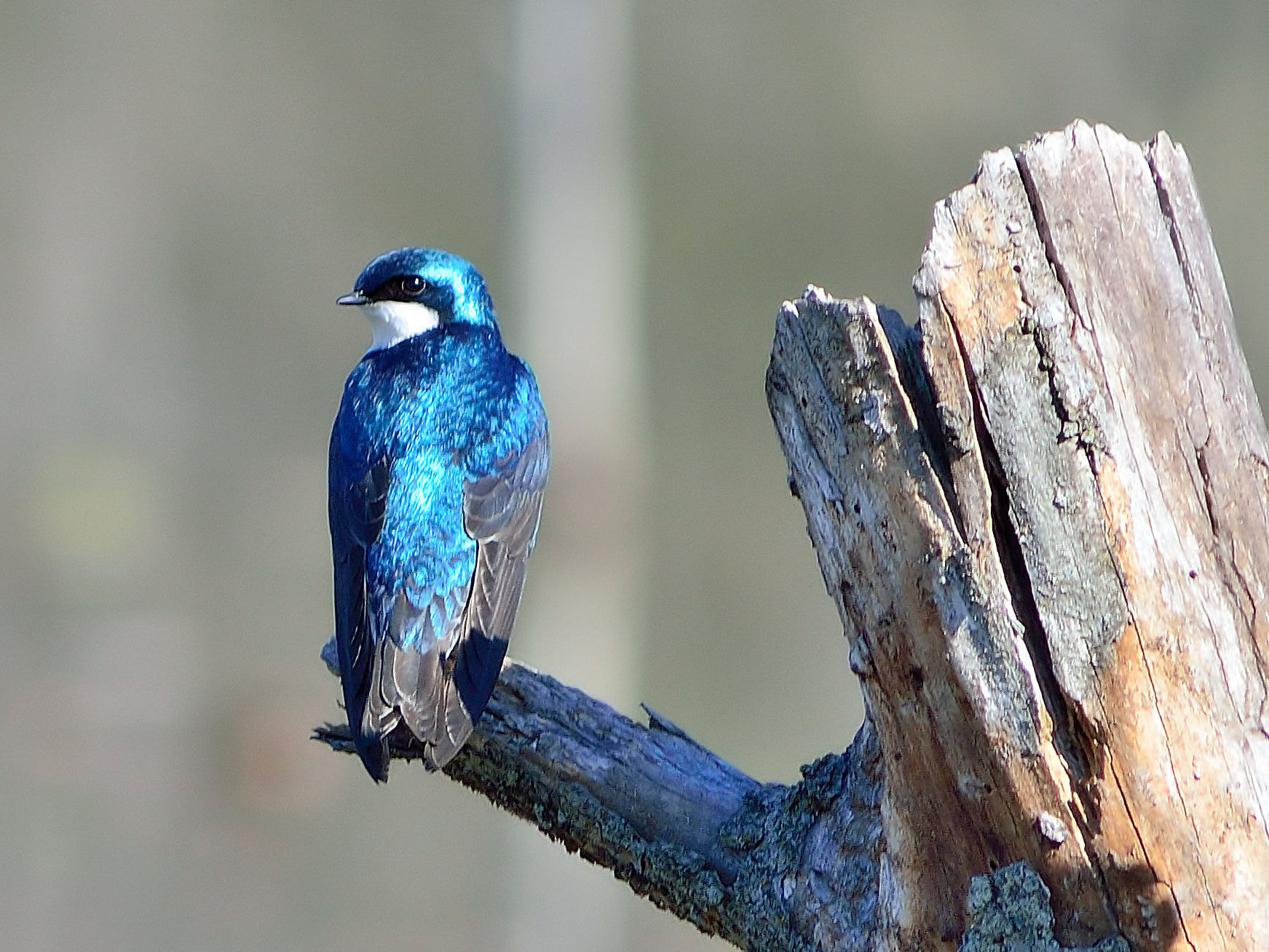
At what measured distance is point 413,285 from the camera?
395cm

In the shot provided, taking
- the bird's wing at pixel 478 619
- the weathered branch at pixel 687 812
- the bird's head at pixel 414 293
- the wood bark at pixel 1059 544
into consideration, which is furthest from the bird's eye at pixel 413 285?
the wood bark at pixel 1059 544

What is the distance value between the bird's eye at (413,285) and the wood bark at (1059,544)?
2.12 m

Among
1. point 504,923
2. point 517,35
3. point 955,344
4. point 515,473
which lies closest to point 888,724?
point 955,344

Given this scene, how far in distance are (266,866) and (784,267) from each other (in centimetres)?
395

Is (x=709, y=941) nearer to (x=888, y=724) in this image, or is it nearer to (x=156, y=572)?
(x=156, y=572)

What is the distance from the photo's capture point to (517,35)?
7.50 metres

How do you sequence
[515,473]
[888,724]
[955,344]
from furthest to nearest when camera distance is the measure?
[515,473]
[888,724]
[955,344]

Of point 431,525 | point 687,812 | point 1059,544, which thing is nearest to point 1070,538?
point 1059,544

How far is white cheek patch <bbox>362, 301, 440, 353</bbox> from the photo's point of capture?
3.97m

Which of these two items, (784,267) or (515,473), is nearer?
(515,473)

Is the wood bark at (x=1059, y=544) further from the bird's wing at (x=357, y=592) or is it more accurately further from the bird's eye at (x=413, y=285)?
the bird's eye at (x=413, y=285)

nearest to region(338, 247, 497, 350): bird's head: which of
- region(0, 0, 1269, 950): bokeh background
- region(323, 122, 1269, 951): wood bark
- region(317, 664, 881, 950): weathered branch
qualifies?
region(317, 664, 881, 950): weathered branch

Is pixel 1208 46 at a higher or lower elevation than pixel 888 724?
higher

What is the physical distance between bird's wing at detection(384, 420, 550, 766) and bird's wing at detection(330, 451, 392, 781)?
52mm
